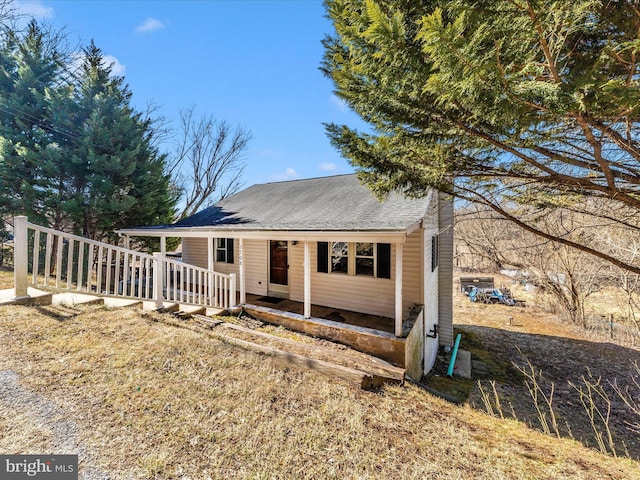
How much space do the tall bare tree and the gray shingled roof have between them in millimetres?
10894

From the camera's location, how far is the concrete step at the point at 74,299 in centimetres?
502

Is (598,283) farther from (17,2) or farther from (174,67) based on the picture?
(17,2)

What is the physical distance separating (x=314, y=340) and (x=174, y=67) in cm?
1588

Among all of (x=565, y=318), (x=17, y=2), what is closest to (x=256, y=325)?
(x=565, y=318)

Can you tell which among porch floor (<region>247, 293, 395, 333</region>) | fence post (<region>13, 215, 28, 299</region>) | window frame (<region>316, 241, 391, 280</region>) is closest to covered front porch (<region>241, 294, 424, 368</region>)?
porch floor (<region>247, 293, 395, 333</region>)

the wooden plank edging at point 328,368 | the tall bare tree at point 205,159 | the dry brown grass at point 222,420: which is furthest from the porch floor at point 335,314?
the tall bare tree at point 205,159

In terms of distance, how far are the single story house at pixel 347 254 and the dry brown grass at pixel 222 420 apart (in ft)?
6.58

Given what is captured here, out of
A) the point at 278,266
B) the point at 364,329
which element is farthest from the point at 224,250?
the point at 364,329

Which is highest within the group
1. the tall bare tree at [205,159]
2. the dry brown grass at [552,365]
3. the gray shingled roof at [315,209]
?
the tall bare tree at [205,159]

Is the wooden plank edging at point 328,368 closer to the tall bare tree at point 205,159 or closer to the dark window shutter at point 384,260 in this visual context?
the dark window shutter at point 384,260

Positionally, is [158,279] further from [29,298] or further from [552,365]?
[552,365]

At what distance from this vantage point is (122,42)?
12.2 meters

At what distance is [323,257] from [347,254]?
79 centimetres

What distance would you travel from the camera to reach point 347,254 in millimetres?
7738
